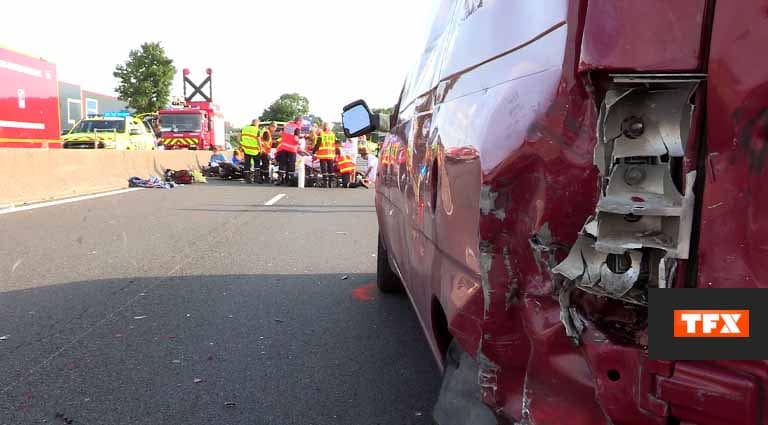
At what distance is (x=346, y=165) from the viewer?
62.9ft

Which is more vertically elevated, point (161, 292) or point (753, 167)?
point (753, 167)

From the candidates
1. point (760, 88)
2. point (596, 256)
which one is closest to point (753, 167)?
point (760, 88)

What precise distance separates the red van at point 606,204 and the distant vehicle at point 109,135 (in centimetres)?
2138

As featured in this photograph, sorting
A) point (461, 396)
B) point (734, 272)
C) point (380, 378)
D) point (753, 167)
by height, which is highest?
point (753, 167)

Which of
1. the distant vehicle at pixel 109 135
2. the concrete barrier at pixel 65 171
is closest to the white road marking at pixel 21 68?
the concrete barrier at pixel 65 171

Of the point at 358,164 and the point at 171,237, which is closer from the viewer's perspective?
the point at 171,237

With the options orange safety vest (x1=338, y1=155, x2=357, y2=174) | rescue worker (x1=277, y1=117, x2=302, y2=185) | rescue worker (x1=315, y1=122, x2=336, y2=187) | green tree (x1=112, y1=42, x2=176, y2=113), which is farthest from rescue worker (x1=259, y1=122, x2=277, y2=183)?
A: green tree (x1=112, y1=42, x2=176, y2=113)

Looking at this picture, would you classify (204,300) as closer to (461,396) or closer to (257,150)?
(461,396)

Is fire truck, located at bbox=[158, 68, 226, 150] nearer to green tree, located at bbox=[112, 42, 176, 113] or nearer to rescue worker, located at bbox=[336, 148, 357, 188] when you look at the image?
rescue worker, located at bbox=[336, 148, 357, 188]

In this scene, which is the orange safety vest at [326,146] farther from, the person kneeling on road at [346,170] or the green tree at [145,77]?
the green tree at [145,77]

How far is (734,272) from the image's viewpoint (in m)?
1.27

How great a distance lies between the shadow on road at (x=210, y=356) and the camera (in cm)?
313

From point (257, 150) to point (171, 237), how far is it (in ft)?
43.2

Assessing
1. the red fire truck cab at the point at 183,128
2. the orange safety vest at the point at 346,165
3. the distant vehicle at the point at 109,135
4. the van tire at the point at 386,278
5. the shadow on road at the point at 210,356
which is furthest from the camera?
the red fire truck cab at the point at 183,128
